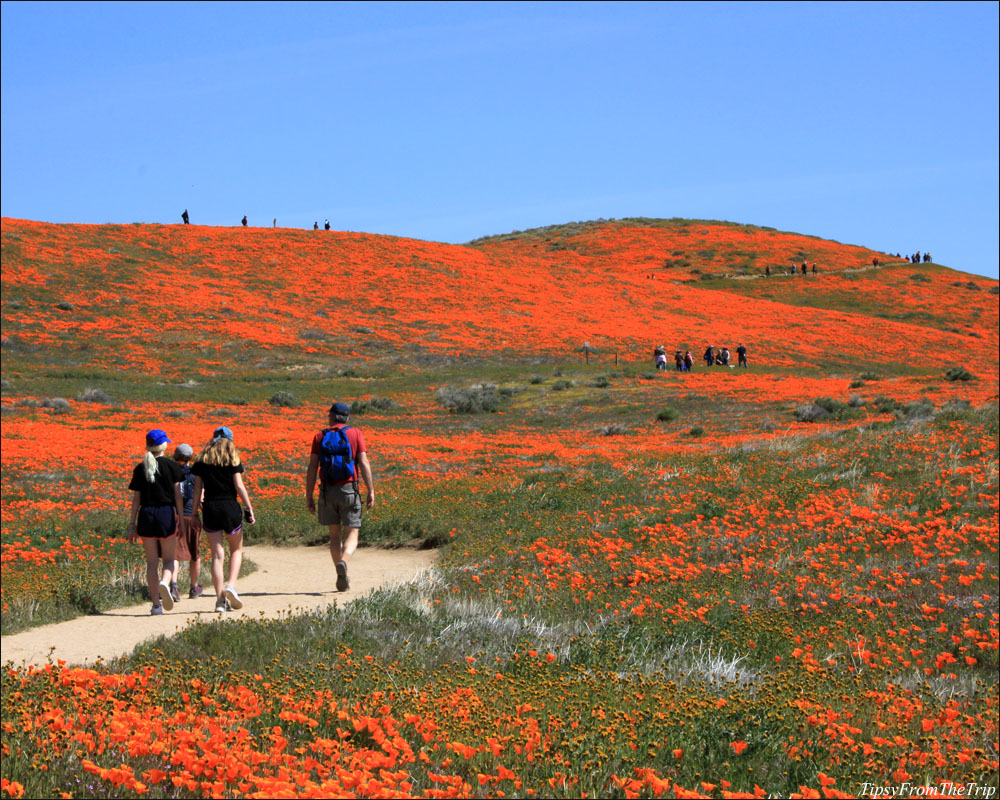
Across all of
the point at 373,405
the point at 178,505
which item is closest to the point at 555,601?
the point at 178,505

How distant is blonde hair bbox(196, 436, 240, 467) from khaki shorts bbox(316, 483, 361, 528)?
3.83 ft

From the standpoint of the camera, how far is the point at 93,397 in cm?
3747

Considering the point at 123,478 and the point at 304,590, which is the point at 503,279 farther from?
the point at 304,590

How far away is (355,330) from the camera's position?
5853cm

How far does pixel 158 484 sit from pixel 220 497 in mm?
701

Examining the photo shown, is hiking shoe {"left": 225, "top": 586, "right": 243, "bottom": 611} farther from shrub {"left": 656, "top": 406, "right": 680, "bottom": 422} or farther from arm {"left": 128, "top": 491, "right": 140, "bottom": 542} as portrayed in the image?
shrub {"left": 656, "top": 406, "right": 680, "bottom": 422}

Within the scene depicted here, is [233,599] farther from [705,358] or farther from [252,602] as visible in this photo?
[705,358]

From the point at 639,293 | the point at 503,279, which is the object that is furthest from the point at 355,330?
the point at 639,293

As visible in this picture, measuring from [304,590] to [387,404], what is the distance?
27538 mm

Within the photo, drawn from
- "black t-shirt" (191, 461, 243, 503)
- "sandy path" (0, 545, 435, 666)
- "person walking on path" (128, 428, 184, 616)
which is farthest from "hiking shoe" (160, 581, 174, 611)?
"black t-shirt" (191, 461, 243, 503)

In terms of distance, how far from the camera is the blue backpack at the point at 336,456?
34.5 ft

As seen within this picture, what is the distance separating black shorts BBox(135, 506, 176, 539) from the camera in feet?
32.7

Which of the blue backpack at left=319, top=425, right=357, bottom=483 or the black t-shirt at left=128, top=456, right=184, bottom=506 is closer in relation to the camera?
the black t-shirt at left=128, top=456, right=184, bottom=506

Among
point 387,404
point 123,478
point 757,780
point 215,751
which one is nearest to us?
point 215,751
